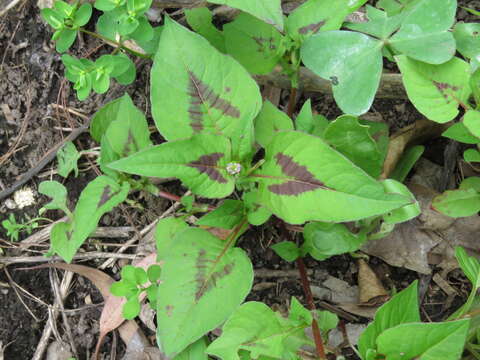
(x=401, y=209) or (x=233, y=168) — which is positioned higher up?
(x=233, y=168)

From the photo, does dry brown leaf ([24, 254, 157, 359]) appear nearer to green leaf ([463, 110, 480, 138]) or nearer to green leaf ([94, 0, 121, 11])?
green leaf ([94, 0, 121, 11])

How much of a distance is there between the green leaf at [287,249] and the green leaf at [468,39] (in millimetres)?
1026

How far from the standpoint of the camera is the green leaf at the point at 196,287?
74.6 inches

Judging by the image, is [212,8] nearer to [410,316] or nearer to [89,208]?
[89,208]

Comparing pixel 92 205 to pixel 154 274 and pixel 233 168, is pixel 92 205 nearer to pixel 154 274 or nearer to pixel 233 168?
pixel 154 274

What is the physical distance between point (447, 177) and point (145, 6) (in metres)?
1.51

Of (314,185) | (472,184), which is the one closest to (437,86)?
(472,184)

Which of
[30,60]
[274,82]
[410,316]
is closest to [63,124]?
[30,60]

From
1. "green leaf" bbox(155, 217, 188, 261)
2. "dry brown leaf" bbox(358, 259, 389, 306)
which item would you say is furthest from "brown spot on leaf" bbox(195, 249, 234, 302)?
"dry brown leaf" bbox(358, 259, 389, 306)

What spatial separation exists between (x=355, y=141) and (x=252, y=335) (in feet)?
2.58

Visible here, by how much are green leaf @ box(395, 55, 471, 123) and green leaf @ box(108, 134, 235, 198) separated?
0.70m

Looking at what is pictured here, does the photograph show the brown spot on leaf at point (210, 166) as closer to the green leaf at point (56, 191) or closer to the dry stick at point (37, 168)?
the green leaf at point (56, 191)

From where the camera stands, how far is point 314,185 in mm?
1663

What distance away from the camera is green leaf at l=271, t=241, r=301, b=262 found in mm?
2219
